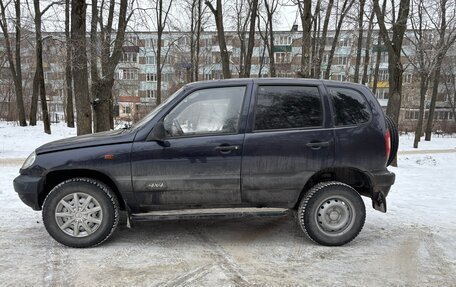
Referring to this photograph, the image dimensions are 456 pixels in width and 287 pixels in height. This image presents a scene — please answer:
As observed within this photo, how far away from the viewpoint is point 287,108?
4.51 meters

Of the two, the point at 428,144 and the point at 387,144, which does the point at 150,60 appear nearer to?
the point at 428,144

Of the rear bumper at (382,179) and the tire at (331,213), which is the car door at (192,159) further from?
the rear bumper at (382,179)

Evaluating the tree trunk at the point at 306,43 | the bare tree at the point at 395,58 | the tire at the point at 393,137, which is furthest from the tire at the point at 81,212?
the tree trunk at the point at 306,43

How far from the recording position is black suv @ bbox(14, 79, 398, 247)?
167 inches

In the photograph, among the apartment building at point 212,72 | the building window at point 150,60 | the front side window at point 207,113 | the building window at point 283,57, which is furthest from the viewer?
the building window at point 150,60

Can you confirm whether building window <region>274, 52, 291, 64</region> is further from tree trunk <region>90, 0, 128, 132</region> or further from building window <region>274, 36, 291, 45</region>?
tree trunk <region>90, 0, 128, 132</region>

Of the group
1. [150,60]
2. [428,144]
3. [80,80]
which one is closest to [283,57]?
[150,60]

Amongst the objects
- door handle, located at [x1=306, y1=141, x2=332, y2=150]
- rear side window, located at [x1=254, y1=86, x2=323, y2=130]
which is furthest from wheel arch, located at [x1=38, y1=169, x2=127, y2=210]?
door handle, located at [x1=306, y1=141, x2=332, y2=150]

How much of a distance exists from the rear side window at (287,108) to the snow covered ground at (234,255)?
1.43 metres

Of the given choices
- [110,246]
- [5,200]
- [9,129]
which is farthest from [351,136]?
[9,129]

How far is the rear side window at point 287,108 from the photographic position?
175 inches

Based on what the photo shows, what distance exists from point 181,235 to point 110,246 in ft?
2.86

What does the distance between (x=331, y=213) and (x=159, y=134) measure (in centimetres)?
219

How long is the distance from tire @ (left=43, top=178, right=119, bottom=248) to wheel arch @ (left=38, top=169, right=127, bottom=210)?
0.31 feet
